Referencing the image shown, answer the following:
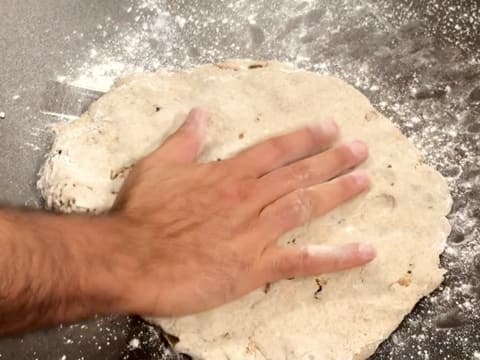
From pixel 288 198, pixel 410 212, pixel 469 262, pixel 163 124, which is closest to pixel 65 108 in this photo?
pixel 163 124

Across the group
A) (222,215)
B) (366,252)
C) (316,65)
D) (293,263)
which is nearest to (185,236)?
(222,215)

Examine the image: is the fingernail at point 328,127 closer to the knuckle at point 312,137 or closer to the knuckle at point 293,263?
the knuckle at point 312,137

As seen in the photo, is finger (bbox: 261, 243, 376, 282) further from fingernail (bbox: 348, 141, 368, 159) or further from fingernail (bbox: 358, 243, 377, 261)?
fingernail (bbox: 348, 141, 368, 159)

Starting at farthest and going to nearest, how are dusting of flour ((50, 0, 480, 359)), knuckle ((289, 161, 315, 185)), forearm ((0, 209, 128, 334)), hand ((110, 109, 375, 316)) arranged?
dusting of flour ((50, 0, 480, 359)) → knuckle ((289, 161, 315, 185)) → hand ((110, 109, 375, 316)) → forearm ((0, 209, 128, 334))

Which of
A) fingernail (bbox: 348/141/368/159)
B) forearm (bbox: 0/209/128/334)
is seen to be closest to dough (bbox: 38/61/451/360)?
fingernail (bbox: 348/141/368/159)

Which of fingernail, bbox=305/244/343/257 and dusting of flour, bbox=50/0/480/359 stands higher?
dusting of flour, bbox=50/0/480/359

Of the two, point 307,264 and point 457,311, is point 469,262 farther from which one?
point 307,264
